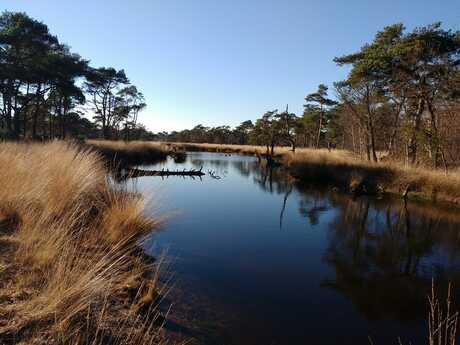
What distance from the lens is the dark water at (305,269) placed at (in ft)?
10.4

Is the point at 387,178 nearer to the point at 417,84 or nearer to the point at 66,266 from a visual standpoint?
the point at 417,84

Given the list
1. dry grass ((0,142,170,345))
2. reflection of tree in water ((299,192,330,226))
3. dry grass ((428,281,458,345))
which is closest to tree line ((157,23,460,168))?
reflection of tree in water ((299,192,330,226))

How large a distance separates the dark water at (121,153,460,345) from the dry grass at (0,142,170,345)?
1.75 feet

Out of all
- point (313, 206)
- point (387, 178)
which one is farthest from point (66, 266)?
point (387, 178)

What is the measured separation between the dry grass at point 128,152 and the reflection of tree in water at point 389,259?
13.3 meters

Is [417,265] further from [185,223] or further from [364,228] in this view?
[185,223]

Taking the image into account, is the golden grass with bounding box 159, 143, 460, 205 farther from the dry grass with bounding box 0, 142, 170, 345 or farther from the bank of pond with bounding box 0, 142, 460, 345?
the dry grass with bounding box 0, 142, 170, 345

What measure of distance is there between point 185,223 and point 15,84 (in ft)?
66.4

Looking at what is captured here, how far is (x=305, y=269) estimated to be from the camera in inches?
187

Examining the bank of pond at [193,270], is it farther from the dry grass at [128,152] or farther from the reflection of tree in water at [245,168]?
the reflection of tree in water at [245,168]

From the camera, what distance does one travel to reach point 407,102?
17.6m

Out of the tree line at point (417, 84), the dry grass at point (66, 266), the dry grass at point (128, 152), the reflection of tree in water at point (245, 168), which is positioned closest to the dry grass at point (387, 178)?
the tree line at point (417, 84)

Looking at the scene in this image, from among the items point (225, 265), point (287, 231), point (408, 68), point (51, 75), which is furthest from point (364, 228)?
point (51, 75)

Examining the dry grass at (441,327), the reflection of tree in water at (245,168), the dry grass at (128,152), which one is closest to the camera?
the dry grass at (441,327)
